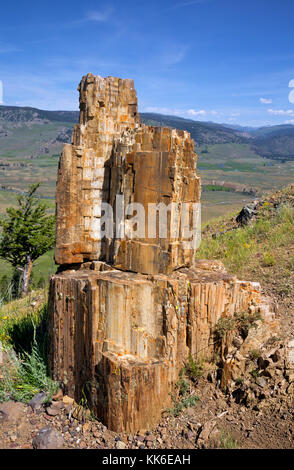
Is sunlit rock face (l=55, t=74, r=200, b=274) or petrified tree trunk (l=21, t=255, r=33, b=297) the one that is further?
petrified tree trunk (l=21, t=255, r=33, b=297)

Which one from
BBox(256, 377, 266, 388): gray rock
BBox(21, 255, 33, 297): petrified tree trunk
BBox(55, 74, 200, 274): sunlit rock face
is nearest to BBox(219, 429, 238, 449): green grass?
BBox(256, 377, 266, 388): gray rock

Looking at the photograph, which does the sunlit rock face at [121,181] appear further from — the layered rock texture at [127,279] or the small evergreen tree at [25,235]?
the small evergreen tree at [25,235]

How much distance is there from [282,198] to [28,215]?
49.9ft

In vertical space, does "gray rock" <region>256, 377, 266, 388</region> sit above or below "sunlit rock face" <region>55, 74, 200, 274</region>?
below

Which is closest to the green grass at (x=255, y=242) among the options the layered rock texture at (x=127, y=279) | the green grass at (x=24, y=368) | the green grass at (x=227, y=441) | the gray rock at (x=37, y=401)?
the layered rock texture at (x=127, y=279)

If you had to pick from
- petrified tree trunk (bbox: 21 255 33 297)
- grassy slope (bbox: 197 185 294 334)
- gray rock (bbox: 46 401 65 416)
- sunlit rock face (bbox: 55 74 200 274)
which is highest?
sunlit rock face (bbox: 55 74 200 274)

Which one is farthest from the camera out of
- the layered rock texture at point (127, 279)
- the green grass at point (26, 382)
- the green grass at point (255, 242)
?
the green grass at point (255, 242)

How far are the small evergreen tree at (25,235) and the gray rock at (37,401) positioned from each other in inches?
617

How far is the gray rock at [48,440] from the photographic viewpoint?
3660 mm

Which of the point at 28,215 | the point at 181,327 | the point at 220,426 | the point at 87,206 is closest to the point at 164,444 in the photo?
the point at 220,426

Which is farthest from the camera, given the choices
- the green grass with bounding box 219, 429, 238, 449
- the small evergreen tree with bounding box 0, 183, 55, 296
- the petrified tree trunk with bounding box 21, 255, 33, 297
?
A: the small evergreen tree with bounding box 0, 183, 55, 296

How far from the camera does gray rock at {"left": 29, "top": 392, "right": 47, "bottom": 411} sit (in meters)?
4.18

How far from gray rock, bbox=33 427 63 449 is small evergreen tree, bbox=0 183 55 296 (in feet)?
53.3

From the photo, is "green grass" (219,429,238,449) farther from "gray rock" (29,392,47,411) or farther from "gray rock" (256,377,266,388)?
"gray rock" (29,392,47,411)
